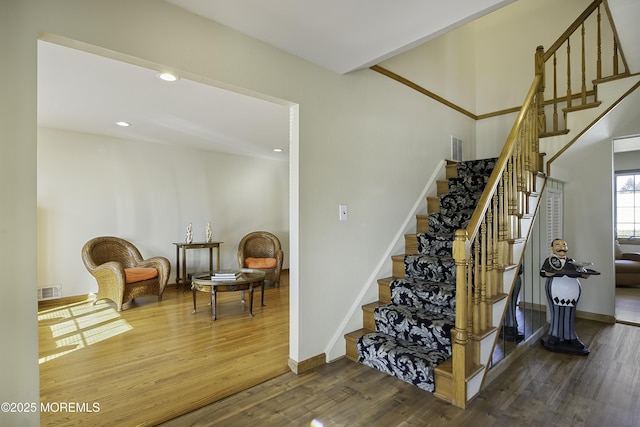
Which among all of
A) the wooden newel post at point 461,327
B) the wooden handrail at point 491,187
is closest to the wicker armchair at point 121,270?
the wooden newel post at point 461,327

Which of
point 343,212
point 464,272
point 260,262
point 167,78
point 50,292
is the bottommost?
point 50,292

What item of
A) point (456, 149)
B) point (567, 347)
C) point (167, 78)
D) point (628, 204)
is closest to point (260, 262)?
point (167, 78)

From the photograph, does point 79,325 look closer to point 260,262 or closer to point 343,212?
point 260,262

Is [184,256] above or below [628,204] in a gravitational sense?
below

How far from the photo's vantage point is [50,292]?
448 centimetres

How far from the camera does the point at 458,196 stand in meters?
3.52

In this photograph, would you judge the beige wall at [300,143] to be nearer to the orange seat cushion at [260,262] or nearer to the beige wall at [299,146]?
the beige wall at [299,146]

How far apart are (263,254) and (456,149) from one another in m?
3.69

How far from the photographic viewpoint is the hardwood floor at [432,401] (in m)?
1.89

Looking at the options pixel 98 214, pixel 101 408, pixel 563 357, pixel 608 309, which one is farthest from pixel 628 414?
pixel 98 214

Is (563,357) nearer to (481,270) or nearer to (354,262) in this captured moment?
(481,270)

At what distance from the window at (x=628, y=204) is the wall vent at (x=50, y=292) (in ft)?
33.6

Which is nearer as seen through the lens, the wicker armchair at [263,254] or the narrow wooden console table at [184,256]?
the narrow wooden console table at [184,256]

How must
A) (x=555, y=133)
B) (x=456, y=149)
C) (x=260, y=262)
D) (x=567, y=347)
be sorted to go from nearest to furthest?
(x=567, y=347)
(x=555, y=133)
(x=456, y=149)
(x=260, y=262)
